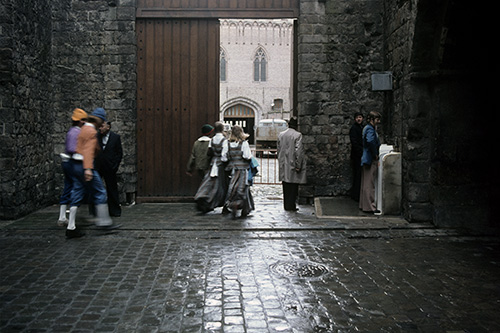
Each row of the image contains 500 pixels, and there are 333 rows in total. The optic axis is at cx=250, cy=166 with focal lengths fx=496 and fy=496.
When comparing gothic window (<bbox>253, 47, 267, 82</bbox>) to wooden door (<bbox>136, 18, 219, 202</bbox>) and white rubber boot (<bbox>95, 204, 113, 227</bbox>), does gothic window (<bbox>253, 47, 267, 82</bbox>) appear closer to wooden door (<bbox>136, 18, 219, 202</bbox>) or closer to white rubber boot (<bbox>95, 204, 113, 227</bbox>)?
wooden door (<bbox>136, 18, 219, 202</bbox>)

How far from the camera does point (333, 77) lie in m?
9.56

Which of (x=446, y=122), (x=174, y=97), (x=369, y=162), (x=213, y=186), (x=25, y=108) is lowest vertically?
(x=213, y=186)

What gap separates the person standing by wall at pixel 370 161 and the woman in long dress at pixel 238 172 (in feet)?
6.32

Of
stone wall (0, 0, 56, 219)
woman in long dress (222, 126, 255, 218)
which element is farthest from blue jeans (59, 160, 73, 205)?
woman in long dress (222, 126, 255, 218)

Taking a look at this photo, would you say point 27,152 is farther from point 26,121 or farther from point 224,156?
point 224,156

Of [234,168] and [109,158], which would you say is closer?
[109,158]

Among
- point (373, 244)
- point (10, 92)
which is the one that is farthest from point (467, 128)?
point (10, 92)

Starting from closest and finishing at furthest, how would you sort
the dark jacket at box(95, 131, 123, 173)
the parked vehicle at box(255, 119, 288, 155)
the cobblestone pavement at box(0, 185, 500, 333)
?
the cobblestone pavement at box(0, 185, 500, 333)
the dark jacket at box(95, 131, 123, 173)
the parked vehicle at box(255, 119, 288, 155)

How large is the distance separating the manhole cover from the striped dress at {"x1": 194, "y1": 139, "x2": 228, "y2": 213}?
3239 millimetres

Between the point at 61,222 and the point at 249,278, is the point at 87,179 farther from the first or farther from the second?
the point at 249,278

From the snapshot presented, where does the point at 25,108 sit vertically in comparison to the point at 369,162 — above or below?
above

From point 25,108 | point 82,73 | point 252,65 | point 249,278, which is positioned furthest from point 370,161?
point 252,65

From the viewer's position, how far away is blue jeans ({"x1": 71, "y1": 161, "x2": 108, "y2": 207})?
21.9 feet

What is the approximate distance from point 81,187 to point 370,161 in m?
4.55
